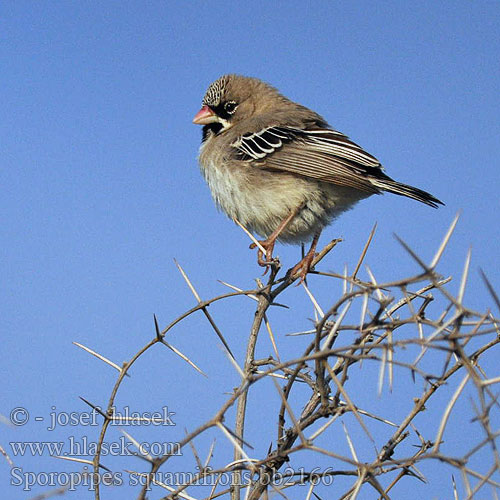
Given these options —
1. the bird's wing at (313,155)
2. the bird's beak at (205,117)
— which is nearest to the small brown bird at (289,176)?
the bird's wing at (313,155)

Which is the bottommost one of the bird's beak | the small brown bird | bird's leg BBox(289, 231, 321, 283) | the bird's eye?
bird's leg BBox(289, 231, 321, 283)

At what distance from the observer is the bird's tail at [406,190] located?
492 centimetres

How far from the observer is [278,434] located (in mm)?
2857

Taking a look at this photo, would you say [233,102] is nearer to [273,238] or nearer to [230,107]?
[230,107]

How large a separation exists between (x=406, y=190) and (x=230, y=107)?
7.88 feet

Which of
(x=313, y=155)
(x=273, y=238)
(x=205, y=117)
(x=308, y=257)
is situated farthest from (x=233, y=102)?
(x=308, y=257)

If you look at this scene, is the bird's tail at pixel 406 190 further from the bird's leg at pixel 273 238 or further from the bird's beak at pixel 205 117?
the bird's beak at pixel 205 117

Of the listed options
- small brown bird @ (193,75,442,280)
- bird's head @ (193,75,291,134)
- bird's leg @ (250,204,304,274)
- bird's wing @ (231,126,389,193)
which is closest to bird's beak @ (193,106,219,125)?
bird's head @ (193,75,291,134)

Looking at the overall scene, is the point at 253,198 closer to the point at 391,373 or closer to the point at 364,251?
the point at 364,251

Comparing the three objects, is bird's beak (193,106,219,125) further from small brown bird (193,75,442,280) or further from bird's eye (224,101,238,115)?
small brown bird (193,75,442,280)

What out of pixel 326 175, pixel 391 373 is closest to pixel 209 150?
pixel 326 175

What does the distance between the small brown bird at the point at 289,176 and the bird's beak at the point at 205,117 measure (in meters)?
0.27

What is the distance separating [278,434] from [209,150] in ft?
12.3

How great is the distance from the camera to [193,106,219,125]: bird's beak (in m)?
6.45
